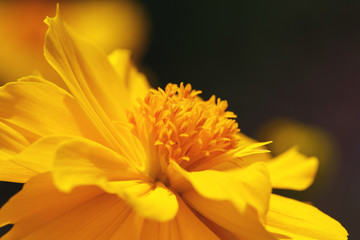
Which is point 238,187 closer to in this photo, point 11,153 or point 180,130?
point 180,130

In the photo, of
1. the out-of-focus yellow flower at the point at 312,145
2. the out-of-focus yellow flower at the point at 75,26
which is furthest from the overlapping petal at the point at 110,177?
the out-of-focus yellow flower at the point at 75,26

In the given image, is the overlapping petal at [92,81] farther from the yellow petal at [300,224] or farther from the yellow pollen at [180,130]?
the yellow petal at [300,224]

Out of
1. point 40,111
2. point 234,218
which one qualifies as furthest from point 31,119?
point 234,218

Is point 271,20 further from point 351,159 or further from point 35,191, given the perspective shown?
point 35,191

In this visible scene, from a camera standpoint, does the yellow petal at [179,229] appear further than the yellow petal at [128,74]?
No

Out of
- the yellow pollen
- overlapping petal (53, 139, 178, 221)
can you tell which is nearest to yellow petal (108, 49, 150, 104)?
the yellow pollen

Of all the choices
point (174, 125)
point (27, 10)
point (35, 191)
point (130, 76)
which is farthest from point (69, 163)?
point (27, 10)
